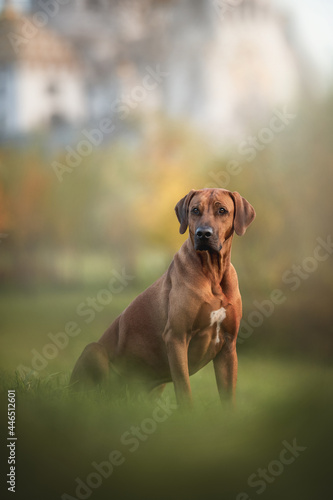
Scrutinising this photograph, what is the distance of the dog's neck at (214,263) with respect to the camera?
9.55ft

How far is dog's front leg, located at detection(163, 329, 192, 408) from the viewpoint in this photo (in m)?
2.94

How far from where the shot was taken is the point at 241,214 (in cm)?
292

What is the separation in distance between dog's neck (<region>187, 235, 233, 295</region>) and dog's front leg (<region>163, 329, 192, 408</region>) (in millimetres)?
282

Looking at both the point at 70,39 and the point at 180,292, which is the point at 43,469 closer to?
the point at 180,292

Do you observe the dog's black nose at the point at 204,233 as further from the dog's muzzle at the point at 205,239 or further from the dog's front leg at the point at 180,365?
the dog's front leg at the point at 180,365

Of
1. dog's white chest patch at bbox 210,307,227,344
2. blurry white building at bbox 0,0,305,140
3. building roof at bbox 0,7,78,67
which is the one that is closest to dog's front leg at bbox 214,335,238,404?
dog's white chest patch at bbox 210,307,227,344

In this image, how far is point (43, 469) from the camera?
316 cm

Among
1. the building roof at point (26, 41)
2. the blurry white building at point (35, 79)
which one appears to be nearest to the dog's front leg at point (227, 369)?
the blurry white building at point (35, 79)

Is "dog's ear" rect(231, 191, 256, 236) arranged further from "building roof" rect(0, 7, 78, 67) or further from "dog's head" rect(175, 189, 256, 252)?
"building roof" rect(0, 7, 78, 67)

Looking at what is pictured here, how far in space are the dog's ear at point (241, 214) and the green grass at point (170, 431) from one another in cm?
65

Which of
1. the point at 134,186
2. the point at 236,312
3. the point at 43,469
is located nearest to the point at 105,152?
the point at 134,186

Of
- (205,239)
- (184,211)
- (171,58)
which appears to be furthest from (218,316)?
(171,58)

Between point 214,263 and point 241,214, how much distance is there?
0.83ft

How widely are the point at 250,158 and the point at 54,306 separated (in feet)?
4.05
